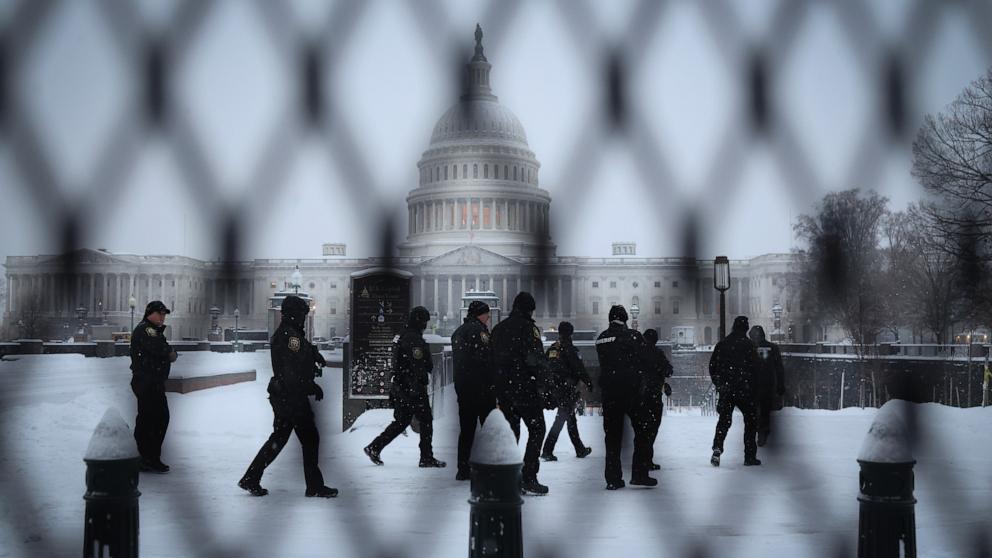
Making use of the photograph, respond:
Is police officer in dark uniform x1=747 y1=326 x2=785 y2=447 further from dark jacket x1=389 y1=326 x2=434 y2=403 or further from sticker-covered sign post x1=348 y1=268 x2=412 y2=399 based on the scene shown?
sticker-covered sign post x1=348 y1=268 x2=412 y2=399

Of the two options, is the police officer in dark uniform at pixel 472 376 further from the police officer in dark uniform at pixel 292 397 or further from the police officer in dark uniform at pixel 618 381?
the police officer in dark uniform at pixel 292 397

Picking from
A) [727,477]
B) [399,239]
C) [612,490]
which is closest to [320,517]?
[612,490]

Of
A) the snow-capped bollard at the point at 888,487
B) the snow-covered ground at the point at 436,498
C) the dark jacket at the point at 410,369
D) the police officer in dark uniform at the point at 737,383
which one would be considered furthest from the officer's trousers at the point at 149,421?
the snow-capped bollard at the point at 888,487

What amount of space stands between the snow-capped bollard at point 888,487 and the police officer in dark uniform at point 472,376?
5.31 meters

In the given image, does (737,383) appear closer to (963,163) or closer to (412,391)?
(412,391)

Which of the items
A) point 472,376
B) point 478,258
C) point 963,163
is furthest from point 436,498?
point 963,163

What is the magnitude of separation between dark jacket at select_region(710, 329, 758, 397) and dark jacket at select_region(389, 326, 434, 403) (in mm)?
3010

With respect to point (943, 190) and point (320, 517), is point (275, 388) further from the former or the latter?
point (943, 190)

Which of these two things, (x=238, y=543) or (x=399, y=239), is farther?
(x=238, y=543)

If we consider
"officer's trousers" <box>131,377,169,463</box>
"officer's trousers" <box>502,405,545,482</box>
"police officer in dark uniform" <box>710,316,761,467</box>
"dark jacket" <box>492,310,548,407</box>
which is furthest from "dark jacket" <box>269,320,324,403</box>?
"police officer in dark uniform" <box>710,316,761,467</box>

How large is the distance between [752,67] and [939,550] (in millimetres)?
4009

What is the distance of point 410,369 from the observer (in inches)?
368

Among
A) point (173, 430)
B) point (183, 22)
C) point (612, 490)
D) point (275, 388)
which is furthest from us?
point (173, 430)

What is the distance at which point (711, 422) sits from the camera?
14.1 metres
